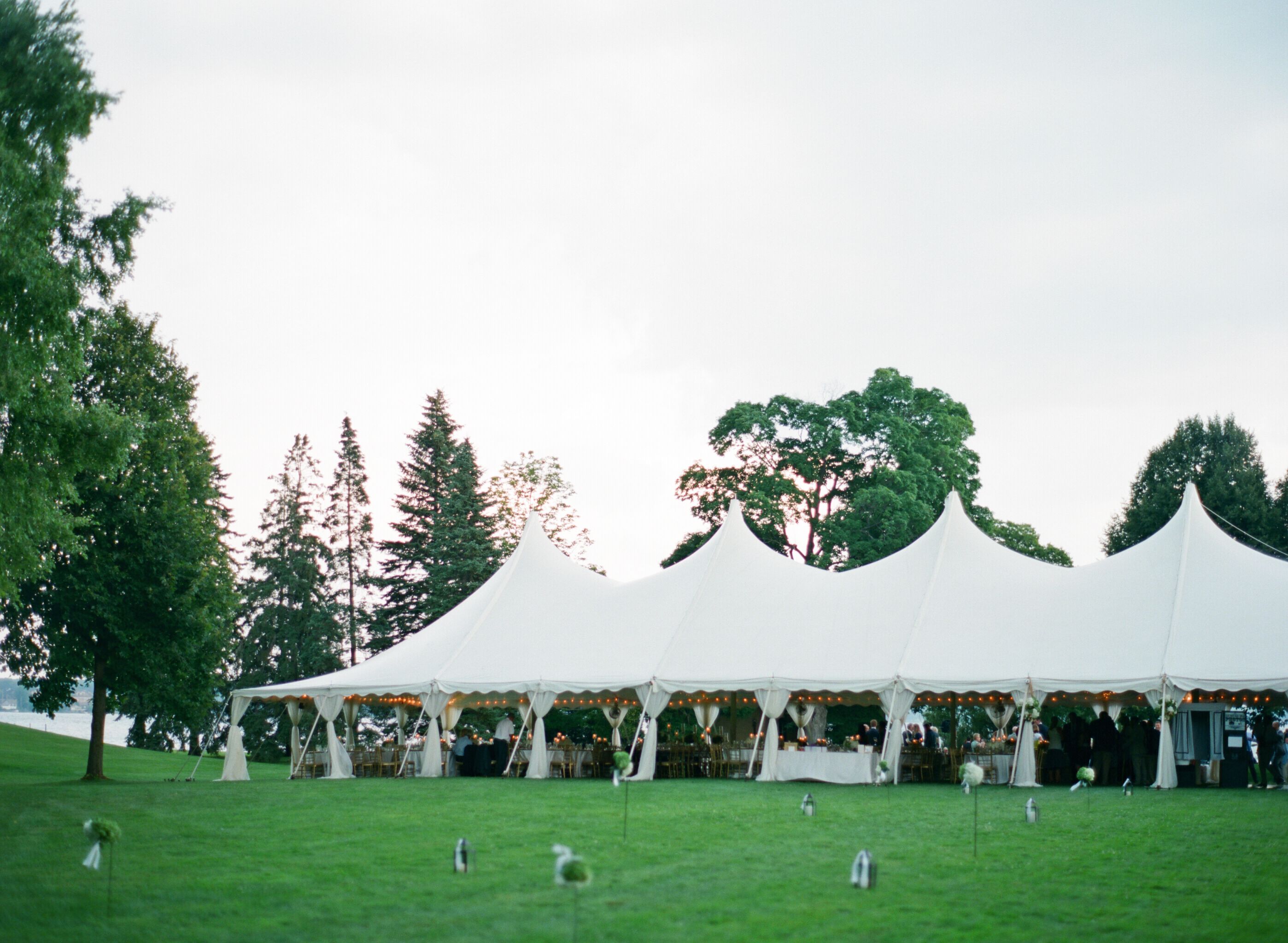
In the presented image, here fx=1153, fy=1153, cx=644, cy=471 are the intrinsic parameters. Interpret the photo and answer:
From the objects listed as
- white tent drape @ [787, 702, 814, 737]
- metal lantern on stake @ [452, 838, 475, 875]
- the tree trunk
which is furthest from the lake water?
metal lantern on stake @ [452, 838, 475, 875]

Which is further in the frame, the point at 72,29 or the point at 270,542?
the point at 270,542

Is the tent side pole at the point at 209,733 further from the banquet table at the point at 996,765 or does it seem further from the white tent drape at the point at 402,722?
the banquet table at the point at 996,765

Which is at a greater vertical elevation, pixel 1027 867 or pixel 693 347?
pixel 693 347

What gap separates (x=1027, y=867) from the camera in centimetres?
880

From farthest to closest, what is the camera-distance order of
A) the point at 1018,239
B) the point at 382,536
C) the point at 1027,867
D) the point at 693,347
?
the point at 382,536
the point at 693,347
the point at 1018,239
the point at 1027,867

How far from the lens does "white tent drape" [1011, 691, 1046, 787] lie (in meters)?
18.4

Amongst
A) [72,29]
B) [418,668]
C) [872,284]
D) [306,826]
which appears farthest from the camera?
[872,284]

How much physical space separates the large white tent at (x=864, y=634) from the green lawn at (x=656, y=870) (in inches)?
118

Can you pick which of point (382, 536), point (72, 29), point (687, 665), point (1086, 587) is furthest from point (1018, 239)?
point (382, 536)

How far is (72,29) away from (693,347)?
16503 millimetres

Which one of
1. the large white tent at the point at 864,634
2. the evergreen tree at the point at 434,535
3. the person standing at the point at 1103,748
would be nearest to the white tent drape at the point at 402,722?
the large white tent at the point at 864,634

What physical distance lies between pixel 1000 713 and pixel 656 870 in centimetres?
1975

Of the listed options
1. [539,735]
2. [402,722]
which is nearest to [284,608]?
[402,722]

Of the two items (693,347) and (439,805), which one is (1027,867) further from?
(693,347)
